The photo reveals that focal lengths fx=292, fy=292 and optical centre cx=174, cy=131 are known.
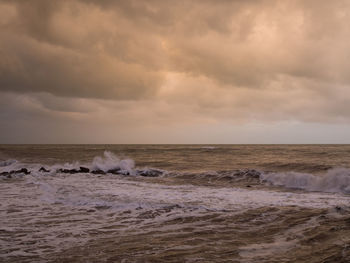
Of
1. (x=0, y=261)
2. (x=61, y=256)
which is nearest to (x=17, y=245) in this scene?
(x=0, y=261)

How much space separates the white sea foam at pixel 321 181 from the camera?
42.7 ft

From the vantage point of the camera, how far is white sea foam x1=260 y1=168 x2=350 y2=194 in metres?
13.0

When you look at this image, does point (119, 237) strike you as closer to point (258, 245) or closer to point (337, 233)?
point (258, 245)

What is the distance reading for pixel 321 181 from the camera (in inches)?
548

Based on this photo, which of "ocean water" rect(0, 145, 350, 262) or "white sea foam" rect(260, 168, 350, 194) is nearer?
"ocean water" rect(0, 145, 350, 262)

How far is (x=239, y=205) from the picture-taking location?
8.53 m

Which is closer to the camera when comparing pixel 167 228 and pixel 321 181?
pixel 167 228

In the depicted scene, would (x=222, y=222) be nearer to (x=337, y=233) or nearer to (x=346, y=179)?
(x=337, y=233)

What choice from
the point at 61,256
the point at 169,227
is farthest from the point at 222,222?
the point at 61,256

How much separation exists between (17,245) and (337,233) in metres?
5.74

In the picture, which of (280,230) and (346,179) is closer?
(280,230)

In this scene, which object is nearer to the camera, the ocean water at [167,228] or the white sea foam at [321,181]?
the ocean water at [167,228]

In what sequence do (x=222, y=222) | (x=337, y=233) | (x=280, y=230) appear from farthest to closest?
1. (x=222, y=222)
2. (x=280, y=230)
3. (x=337, y=233)

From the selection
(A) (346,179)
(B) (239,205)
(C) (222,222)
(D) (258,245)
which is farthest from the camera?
(A) (346,179)
